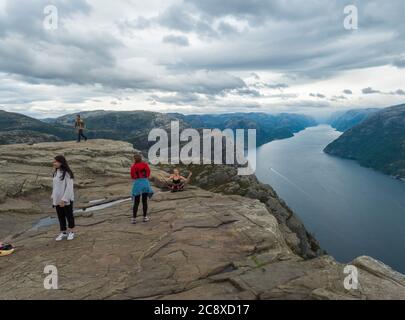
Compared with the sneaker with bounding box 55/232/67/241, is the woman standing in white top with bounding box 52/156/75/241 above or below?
above

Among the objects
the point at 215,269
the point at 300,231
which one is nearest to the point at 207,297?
the point at 215,269

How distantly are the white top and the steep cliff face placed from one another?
6.68 ft

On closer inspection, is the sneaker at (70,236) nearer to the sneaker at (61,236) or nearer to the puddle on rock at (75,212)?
the sneaker at (61,236)

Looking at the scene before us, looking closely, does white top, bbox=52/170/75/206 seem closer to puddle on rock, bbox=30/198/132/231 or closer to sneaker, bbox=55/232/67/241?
sneaker, bbox=55/232/67/241

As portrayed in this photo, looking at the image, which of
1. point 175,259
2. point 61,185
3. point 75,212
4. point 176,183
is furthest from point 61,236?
point 176,183

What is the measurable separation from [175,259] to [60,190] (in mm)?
6085

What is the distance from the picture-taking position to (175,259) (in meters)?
12.3

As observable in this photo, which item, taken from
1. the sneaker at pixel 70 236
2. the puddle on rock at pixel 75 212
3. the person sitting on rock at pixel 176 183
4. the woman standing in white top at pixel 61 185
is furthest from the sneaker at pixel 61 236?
the person sitting on rock at pixel 176 183

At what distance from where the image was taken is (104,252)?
13.5 m

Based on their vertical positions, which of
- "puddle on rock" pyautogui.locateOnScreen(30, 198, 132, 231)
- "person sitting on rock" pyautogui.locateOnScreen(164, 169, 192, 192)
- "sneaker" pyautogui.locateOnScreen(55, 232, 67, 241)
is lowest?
"puddle on rock" pyautogui.locateOnScreen(30, 198, 132, 231)

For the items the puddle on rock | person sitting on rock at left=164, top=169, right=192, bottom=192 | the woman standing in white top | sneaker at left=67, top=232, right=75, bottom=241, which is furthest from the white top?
person sitting on rock at left=164, top=169, right=192, bottom=192

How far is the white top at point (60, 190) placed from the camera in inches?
564

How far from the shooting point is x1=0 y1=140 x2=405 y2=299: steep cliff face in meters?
9.82

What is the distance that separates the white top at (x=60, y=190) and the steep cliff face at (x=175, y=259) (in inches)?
80.1
